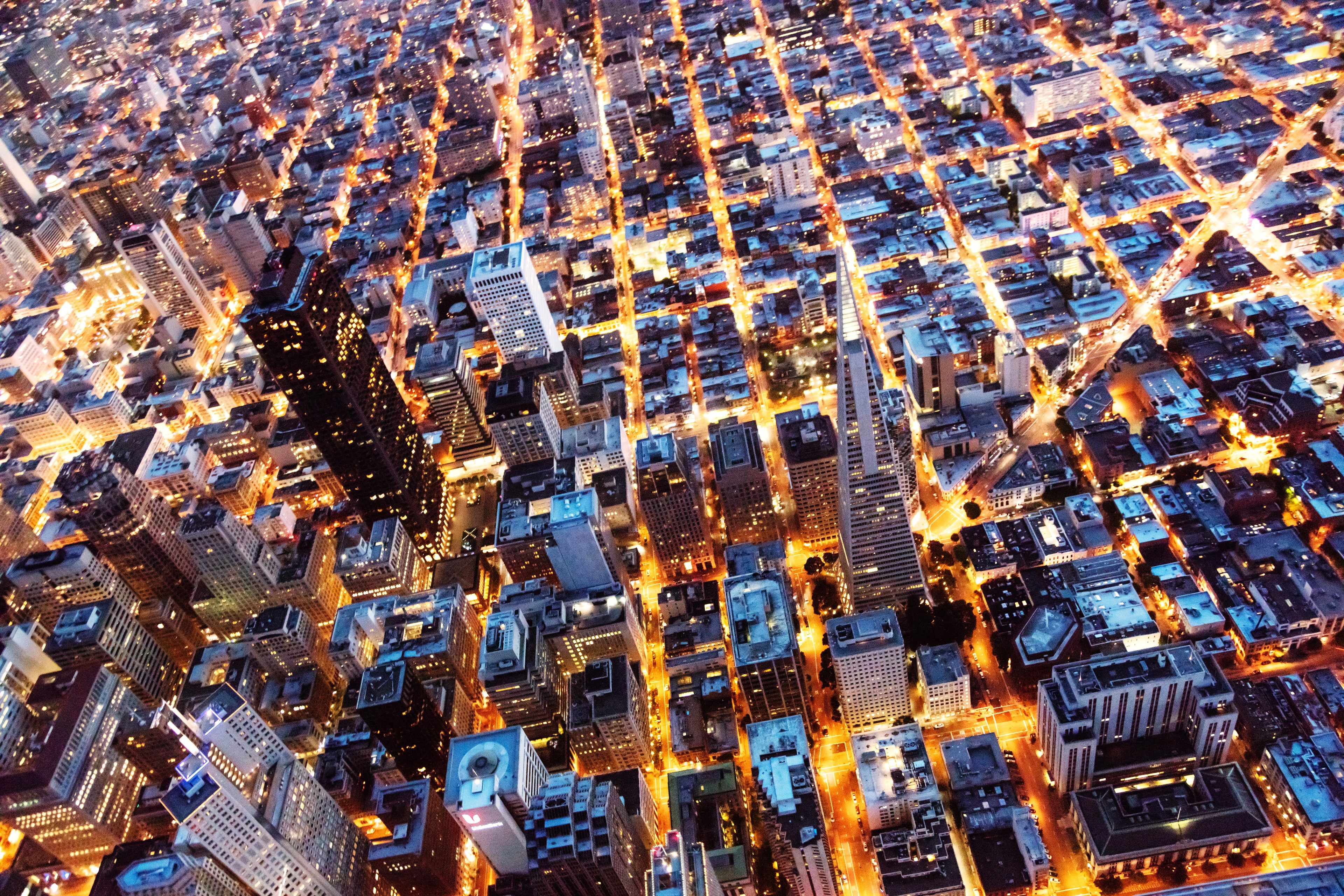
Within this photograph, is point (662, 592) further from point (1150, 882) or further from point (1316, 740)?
point (1316, 740)

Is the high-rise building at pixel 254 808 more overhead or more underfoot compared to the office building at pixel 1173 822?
more overhead

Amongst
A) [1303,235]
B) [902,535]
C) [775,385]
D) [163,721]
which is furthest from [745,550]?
[1303,235]

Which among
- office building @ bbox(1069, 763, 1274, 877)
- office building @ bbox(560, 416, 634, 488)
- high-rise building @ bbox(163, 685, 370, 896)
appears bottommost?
office building @ bbox(1069, 763, 1274, 877)

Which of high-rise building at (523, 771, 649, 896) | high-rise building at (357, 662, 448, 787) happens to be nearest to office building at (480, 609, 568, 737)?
high-rise building at (357, 662, 448, 787)

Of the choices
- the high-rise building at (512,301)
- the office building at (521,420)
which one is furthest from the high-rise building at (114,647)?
the high-rise building at (512,301)

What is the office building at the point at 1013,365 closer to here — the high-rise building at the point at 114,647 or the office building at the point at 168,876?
the office building at the point at 168,876

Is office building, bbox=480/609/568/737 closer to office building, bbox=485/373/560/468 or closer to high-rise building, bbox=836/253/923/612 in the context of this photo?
office building, bbox=485/373/560/468

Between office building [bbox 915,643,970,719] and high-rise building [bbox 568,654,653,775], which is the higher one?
high-rise building [bbox 568,654,653,775]
